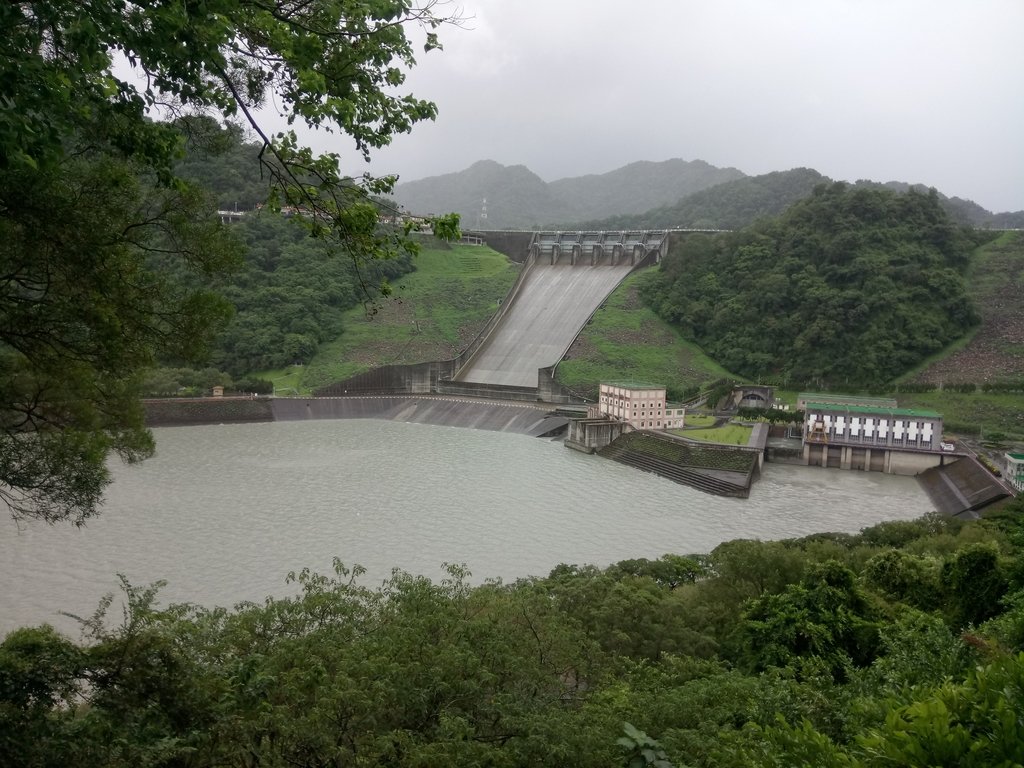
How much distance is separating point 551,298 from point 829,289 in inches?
508

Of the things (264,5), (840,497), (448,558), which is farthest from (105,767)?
(840,497)

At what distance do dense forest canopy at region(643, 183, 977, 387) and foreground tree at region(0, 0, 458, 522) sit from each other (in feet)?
96.9

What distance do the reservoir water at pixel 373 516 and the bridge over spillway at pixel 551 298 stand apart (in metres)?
9.19

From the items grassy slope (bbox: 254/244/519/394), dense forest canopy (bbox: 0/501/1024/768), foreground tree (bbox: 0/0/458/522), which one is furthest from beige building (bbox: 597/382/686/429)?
foreground tree (bbox: 0/0/458/522)

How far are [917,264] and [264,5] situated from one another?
112ft

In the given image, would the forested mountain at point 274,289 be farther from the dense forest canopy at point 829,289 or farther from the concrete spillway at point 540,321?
the dense forest canopy at point 829,289

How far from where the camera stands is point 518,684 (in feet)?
15.9

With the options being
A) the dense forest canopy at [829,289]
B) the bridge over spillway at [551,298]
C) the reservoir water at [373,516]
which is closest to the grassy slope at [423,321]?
the bridge over spillway at [551,298]

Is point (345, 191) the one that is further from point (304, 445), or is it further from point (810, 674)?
point (304, 445)

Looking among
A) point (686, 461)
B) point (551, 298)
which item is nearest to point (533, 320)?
point (551, 298)

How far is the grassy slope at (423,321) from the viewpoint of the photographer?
31.3m

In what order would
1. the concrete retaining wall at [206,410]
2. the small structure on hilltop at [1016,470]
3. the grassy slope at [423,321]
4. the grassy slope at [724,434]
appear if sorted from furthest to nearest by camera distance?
the grassy slope at [423,321] < the concrete retaining wall at [206,410] < the grassy slope at [724,434] < the small structure on hilltop at [1016,470]

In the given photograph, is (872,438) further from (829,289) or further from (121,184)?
(121,184)

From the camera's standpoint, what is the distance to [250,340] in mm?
31734
